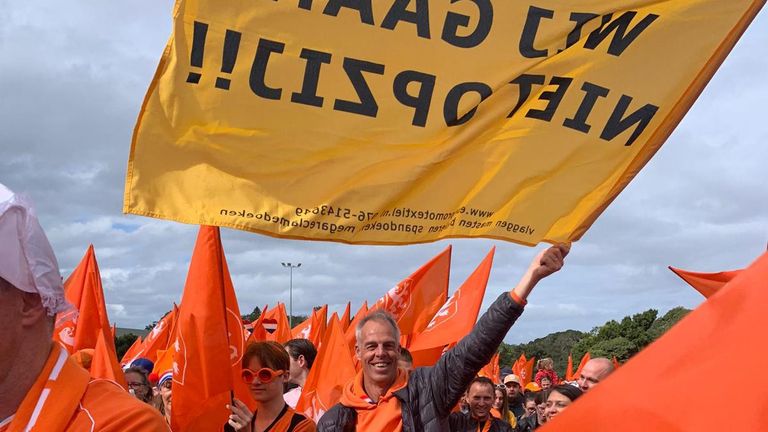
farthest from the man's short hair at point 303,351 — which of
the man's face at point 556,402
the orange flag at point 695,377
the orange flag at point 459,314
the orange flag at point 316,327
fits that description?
the orange flag at point 695,377

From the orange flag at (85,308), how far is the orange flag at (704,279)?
18.8 ft

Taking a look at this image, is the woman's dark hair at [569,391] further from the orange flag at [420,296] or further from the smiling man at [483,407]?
the orange flag at [420,296]

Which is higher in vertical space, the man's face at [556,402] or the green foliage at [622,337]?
the green foliage at [622,337]

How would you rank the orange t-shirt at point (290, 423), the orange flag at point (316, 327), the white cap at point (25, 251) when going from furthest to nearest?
the orange flag at point (316, 327)
the orange t-shirt at point (290, 423)
the white cap at point (25, 251)

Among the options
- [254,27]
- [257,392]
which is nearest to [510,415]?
[257,392]

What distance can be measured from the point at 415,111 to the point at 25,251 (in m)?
2.51

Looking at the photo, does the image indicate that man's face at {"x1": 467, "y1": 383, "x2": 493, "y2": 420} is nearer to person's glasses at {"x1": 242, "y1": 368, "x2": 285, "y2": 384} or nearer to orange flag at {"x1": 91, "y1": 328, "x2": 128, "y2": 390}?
person's glasses at {"x1": 242, "y1": 368, "x2": 285, "y2": 384}

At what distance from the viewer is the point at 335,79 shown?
13.1 ft

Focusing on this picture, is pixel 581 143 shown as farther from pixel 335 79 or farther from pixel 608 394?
pixel 608 394

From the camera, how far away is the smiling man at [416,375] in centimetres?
384

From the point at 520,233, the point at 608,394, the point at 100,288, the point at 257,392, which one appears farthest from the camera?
the point at 100,288

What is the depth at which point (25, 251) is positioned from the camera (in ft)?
6.28

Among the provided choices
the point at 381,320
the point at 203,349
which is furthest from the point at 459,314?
the point at 381,320

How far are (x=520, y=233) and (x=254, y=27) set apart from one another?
5.57ft
